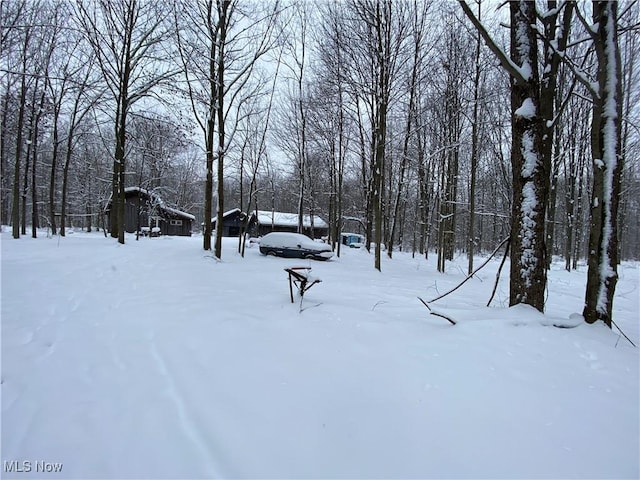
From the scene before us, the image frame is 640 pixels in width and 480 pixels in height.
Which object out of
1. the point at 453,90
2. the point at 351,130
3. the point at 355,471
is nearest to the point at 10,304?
the point at 355,471

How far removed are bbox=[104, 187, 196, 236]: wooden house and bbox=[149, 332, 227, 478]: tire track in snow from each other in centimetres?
2582

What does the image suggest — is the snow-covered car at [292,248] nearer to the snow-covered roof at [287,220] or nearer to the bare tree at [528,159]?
the bare tree at [528,159]

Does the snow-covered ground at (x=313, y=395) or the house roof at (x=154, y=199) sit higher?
→ the house roof at (x=154, y=199)

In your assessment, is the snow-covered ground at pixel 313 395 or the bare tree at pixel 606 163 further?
the bare tree at pixel 606 163

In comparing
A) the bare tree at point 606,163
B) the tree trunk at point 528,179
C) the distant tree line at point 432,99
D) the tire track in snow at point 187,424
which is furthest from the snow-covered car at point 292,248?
the tire track in snow at point 187,424

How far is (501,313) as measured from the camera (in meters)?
3.80

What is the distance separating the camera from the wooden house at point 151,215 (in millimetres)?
27911

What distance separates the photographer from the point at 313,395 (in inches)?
96.6

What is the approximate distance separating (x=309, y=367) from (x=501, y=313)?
2.43 metres

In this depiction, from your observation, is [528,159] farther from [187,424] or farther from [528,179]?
[187,424]

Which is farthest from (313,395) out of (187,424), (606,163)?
(606,163)

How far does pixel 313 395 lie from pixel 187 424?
89 cm

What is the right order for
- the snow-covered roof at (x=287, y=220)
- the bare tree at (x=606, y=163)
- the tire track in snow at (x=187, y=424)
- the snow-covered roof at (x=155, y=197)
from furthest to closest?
the snow-covered roof at (x=287, y=220) < the snow-covered roof at (x=155, y=197) < the bare tree at (x=606, y=163) < the tire track in snow at (x=187, y=424)

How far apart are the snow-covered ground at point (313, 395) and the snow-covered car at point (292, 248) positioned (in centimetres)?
1120
